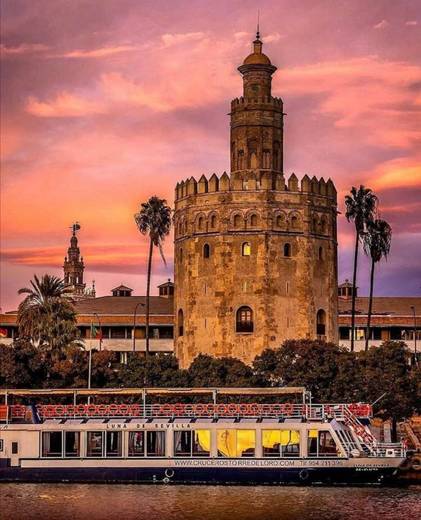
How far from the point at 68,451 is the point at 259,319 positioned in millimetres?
31976

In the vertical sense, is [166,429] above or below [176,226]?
below

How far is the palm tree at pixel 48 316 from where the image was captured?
94.0 metres

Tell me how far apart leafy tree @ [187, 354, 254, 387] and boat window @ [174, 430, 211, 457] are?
1684cm

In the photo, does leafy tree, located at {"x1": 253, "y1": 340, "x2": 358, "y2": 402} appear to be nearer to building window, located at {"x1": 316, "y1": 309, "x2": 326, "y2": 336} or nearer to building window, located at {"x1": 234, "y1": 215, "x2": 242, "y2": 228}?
building window, located at {"x1": 316, "y1": 309, "x2": 326, "y2": 336}

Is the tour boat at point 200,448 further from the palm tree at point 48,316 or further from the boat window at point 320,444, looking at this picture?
the palm tree at point 48,316

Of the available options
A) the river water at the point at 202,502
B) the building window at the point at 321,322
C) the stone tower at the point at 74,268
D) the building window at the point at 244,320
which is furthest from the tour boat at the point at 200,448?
the stone tower at the point at 74,268

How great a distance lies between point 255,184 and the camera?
9962cm

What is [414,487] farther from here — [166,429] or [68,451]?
[68,451]

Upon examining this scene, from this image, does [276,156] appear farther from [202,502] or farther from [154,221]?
[202,502]

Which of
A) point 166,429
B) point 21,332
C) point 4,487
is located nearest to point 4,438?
point 4,487

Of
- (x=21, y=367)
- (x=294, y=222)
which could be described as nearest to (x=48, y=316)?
(x=21, y=367)

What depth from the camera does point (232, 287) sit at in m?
98.6

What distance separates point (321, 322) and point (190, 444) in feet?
116

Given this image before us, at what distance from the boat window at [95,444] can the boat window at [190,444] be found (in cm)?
371
